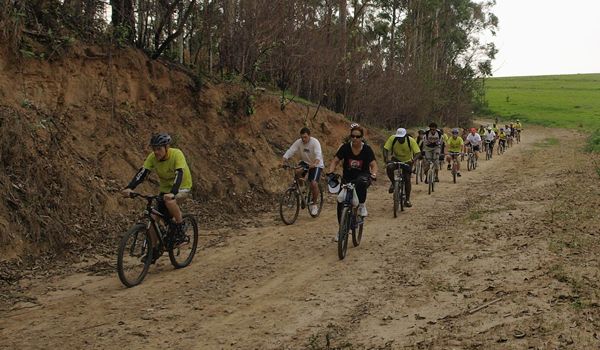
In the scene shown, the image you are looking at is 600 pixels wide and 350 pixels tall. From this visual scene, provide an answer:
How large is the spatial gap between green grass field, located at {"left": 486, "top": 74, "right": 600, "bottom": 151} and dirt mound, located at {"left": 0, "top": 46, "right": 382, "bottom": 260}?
144 feet

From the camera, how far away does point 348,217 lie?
8.70 m

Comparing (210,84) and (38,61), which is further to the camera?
(210,84)

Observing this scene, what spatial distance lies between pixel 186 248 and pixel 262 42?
29.2ft

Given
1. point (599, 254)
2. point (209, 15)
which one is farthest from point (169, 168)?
point (209, 15)

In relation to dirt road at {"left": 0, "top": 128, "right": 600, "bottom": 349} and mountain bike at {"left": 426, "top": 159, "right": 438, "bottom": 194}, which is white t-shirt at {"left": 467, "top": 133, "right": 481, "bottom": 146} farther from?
dirt road at {"left": 0, "top": 128, "right": 600, "bottom": 349}

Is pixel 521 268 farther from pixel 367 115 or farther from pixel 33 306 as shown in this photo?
pixel 367 115

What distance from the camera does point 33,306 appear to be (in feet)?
21.1

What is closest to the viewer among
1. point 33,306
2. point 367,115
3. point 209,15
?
point 33,306

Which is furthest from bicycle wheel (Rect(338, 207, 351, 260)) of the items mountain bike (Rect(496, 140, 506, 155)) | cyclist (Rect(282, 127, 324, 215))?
mountain bike (Rect(496, 140, 506, 155))

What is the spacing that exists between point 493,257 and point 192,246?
4.64 metres

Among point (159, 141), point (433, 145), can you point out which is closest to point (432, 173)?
point (433, 145)

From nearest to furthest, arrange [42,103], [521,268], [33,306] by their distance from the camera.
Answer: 1. [33,306]
2. [521,268]
3. [42,103]

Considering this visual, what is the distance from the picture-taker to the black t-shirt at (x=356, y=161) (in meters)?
9.13

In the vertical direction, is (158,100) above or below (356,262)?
above
